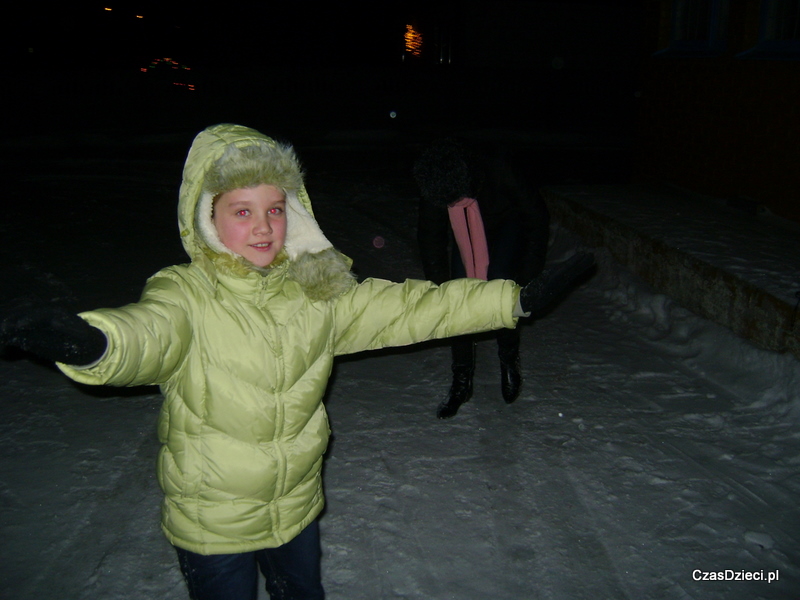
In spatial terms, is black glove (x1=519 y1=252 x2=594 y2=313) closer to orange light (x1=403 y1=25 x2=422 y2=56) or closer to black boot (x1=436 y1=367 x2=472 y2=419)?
black boot (x1=436 y1=367 x2=472 y2=419)

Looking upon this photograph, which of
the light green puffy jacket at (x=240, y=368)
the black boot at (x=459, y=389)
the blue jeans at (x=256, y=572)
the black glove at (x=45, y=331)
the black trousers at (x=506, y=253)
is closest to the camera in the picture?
the black glove at (x=45, y=331)

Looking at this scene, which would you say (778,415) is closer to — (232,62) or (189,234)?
(189,234)

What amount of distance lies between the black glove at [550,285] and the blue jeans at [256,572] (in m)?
0.99

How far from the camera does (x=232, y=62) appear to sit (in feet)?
97.2

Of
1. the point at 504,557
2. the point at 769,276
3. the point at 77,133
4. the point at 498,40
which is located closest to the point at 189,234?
the point at 504,557

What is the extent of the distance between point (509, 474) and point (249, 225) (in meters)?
2.12

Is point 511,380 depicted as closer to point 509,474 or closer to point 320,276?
point 509,474

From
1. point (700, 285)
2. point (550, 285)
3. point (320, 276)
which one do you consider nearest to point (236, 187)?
point (320, 276)

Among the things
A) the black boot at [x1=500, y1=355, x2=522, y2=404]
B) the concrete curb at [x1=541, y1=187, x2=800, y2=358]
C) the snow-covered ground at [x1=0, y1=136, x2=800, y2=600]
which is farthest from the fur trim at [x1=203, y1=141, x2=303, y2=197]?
the concrete curb at [x1=541, y1=187, x2=800, y2=358]

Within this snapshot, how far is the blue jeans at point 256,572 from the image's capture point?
1.90m

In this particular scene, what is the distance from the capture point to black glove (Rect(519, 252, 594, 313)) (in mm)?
1947

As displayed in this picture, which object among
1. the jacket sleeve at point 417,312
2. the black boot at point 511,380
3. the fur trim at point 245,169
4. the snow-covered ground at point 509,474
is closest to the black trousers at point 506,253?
the black boot at point 511,380

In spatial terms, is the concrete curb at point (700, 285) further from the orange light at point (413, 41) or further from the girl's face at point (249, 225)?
the orange light at point (413, 41)

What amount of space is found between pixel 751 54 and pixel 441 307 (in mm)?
6530
